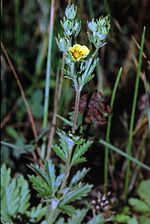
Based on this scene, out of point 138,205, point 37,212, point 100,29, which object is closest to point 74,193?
point 37,212

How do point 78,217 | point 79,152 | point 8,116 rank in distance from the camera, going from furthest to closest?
point 8,116 → point 78,217 → point 79,152

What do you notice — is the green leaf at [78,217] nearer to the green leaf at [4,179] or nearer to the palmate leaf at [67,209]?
the palmate leaf at [67,209]

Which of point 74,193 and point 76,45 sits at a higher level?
point 76,45

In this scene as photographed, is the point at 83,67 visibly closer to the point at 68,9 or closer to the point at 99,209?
the point at 68,9

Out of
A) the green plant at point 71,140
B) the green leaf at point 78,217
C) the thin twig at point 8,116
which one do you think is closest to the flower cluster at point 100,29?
the green plant at point 71,140

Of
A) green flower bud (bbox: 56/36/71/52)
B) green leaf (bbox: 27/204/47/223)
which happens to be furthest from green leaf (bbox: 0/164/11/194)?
green flower bud (bbox: 56/36/71/52)

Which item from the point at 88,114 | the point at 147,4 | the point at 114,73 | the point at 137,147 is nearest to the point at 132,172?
the point at 137,147

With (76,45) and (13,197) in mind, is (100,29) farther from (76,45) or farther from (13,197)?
(13,197)
